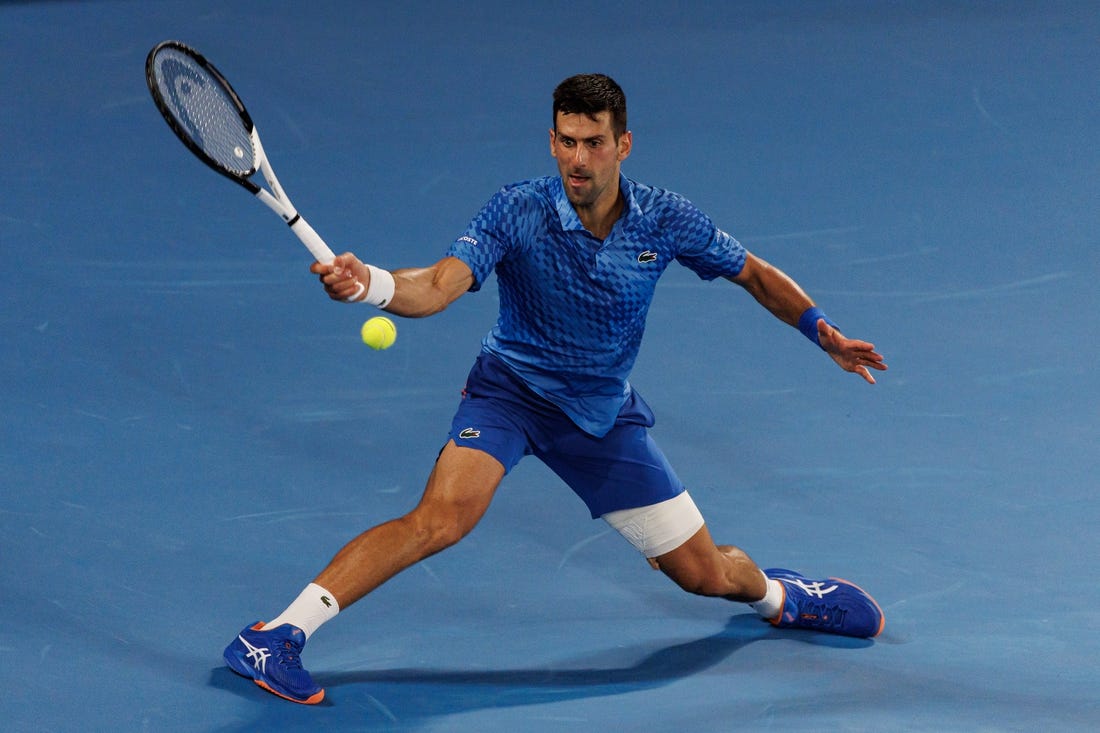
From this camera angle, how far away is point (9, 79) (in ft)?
33.5

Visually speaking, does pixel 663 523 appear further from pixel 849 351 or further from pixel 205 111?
pixel 205 111

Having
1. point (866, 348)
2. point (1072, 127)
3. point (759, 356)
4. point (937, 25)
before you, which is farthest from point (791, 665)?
point (937, 25)

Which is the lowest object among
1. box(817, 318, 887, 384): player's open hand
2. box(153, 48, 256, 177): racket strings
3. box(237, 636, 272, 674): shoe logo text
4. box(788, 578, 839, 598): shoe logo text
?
box(237, 636, 272, 674): shoe logo text

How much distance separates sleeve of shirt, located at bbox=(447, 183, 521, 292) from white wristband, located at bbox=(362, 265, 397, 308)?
1.45 ft

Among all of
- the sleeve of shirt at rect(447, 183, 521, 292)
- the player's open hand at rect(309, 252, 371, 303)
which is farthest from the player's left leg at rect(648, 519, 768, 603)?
the player's open hand at rect(309, 252, 371, 303)

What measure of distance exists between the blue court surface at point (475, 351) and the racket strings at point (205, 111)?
5.22ft

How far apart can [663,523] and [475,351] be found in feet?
7.84

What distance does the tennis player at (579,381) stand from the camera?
4.86 metres

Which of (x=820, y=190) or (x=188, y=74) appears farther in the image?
(x=820, y=190)

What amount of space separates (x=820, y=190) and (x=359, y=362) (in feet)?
9.81

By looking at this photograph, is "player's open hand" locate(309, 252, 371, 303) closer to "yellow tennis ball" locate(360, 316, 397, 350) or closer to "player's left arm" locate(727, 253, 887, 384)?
"yellow tennis ball" locate(360, 316, 397, 350)

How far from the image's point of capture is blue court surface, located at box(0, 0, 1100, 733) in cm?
511

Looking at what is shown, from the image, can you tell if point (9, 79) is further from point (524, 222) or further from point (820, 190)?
point (524, 222)

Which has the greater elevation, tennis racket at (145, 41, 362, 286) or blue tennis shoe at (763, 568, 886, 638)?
tennis racket at (145, 41, 362, 286)
